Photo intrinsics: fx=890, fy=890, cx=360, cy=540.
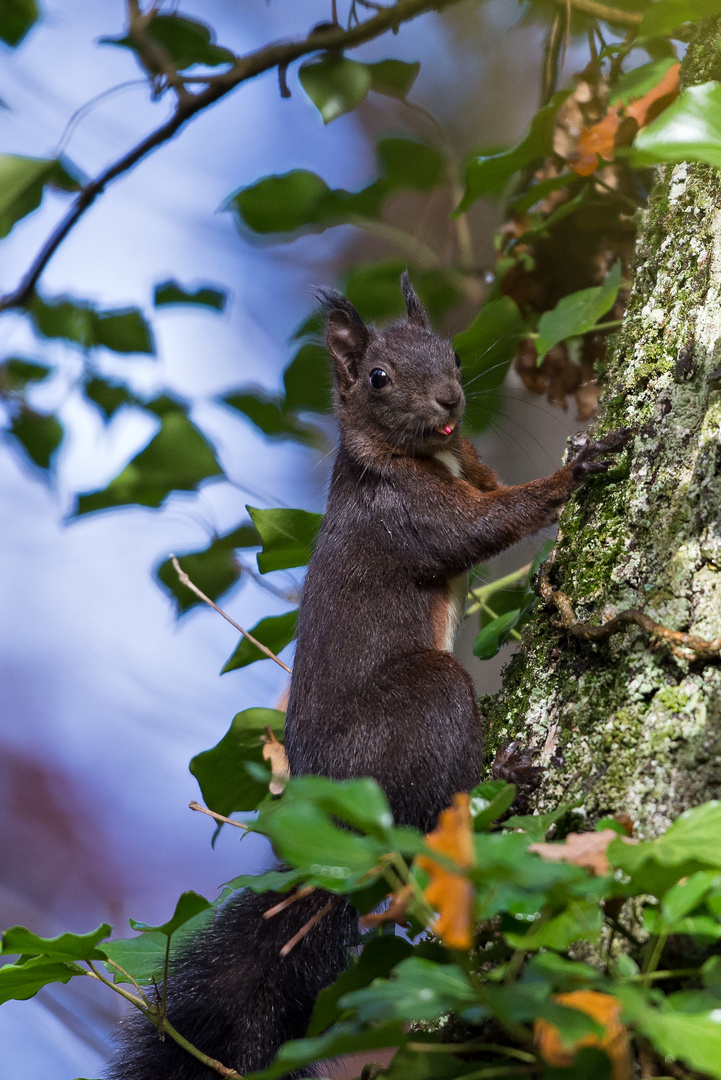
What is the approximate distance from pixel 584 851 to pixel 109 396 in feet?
7.41

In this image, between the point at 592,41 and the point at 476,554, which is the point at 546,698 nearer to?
the point at 476,554

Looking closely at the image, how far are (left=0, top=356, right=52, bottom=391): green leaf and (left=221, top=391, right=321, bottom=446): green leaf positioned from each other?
3.18 ft

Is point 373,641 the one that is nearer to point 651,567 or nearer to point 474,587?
point 651,567

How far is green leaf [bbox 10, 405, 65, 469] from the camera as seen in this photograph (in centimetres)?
283

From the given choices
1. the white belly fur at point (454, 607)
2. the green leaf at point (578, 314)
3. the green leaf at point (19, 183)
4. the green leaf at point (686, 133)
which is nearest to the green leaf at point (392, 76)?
the green leaf at point (19, 183)

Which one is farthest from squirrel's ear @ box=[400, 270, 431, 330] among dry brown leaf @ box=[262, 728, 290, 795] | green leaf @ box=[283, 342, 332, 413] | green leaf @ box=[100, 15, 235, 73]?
dry brown leaf @ box=[262, 728, 290, 795]

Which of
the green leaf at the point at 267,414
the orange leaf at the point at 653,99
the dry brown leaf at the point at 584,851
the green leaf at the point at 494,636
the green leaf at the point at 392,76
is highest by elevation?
the orange leaf at the point at 653,99

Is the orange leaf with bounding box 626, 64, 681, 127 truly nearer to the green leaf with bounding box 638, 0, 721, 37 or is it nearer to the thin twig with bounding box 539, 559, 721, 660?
the green leaf with bounding box 638, 0, 721, 37

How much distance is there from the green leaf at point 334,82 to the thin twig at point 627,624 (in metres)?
1.20

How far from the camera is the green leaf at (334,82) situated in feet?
6.31

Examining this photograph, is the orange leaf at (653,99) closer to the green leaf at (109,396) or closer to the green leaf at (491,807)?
the green leaf at (491,807)

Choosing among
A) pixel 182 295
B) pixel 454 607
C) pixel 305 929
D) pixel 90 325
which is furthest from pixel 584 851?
pixel 90 325

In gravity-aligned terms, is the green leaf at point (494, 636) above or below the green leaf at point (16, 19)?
below

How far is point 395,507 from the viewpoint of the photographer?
1.68 metres
